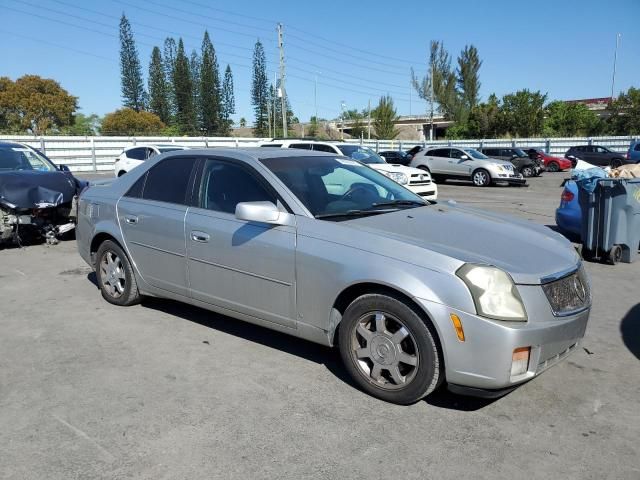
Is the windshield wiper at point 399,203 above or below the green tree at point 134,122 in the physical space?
below

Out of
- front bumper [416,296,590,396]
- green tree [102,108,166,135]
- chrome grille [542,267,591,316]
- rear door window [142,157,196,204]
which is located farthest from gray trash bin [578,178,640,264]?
green tree [102,108,166,135]

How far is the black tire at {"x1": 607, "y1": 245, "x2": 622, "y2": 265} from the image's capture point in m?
7.52

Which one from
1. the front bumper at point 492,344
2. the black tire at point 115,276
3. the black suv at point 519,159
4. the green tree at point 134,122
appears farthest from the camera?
the green tree at point 134,122

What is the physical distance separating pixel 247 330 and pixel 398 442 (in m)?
2.15

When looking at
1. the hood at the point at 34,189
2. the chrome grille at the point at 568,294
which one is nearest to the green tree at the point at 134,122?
the hood at the point at 34,189

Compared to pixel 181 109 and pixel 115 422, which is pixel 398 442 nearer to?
pixel 115 422

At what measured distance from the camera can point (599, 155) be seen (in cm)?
3072

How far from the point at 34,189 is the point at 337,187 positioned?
20.3 feet

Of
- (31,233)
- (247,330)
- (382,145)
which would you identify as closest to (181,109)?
(382,145)

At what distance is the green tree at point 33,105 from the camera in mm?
66312

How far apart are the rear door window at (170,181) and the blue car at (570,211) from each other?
6302mm

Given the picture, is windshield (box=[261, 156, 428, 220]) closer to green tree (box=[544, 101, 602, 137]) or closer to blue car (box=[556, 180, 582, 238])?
blue car (box=[556, 180, 582, 238])

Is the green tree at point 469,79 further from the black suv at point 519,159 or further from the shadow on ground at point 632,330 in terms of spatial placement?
the shadow on ground at point 632,330

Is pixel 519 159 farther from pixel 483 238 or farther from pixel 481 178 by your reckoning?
pixel 483 238
